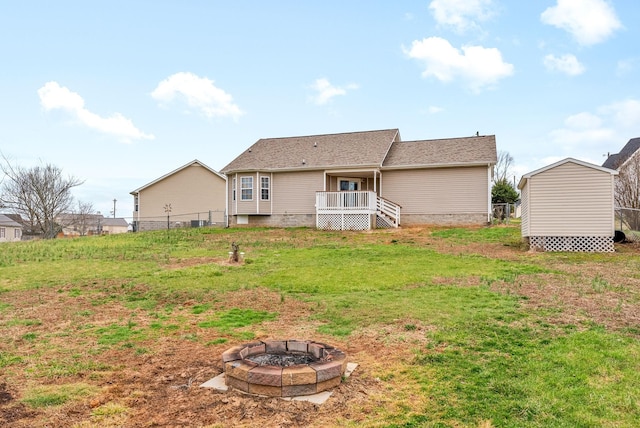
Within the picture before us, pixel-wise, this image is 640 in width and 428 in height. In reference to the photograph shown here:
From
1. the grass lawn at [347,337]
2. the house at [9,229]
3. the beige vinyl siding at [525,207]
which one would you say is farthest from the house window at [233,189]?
the house at [9,229]

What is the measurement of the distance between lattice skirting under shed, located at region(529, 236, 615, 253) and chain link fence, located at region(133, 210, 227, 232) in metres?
19.7

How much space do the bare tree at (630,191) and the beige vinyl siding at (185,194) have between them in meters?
22.8

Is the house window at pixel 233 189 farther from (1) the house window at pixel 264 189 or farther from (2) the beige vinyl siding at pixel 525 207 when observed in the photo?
(2) the beige vinyl siding at pixel 525 207

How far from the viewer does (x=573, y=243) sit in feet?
44.6

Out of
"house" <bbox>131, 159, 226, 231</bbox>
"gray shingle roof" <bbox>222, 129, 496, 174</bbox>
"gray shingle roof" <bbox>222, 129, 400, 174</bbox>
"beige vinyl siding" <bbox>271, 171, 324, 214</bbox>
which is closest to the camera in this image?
"gray shingle roof" <bbox>222, 129, 496, 174</bbox>

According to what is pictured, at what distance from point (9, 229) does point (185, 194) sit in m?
34.5

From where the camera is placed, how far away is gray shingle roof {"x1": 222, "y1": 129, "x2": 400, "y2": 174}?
22188 millimetres

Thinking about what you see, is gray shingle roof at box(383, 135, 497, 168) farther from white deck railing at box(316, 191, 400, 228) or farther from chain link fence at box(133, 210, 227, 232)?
chain link fence at box(133, 210, 227, 232)

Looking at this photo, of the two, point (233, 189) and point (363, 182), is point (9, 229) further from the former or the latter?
point (363, 182)

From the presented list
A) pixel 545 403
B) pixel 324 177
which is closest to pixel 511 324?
pixel 545 403

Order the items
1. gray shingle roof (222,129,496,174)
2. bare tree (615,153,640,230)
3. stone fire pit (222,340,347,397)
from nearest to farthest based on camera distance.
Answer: stone fire pit (222,340,347,397), bare tree (615,153,640,230), gray shingle roof (222,129,496,174)

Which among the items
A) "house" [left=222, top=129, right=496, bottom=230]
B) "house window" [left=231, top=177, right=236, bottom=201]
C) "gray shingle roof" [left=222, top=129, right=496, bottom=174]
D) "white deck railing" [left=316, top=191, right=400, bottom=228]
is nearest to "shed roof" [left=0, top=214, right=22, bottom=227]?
"house window" [left=231, top=177, right=236, bottom=201]

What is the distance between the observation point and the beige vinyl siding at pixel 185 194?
28.8 metres

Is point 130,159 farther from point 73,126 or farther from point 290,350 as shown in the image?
point 290,350
